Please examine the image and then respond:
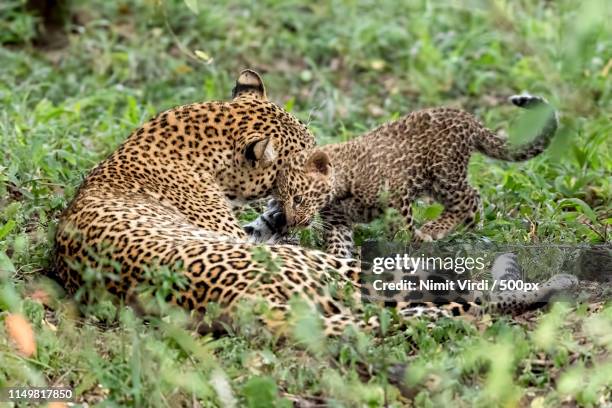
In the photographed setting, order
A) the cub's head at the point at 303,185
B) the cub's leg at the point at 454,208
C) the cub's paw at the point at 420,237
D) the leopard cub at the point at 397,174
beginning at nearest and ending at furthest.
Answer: the cub's head at the point at 303,185, the leopard cub at the point at 397,174, the cub's paw at the point at 420,237, the cub's leg at the point at 454,208

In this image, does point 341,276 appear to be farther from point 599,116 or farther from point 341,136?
point 599,116

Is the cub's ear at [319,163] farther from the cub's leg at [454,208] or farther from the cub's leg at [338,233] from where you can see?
the cub's leg at [454,208]

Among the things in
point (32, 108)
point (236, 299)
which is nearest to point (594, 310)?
point (236, 299)

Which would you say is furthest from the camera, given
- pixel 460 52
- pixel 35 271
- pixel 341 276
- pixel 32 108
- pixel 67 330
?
pixel 460 52

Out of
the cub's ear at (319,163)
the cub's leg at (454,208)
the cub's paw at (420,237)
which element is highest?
the cub's ear at (319,163)

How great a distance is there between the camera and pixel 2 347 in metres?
5.76

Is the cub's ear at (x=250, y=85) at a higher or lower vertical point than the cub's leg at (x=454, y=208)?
higher

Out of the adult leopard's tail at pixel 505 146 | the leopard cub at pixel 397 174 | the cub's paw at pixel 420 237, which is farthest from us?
the adult leopard's tail at pixel 505 146

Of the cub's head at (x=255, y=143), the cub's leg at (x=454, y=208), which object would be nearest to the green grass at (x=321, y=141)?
the cub's leg at (x=454, y=208)

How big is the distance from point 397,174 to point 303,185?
2.72 feet

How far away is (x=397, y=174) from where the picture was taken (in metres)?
8.56

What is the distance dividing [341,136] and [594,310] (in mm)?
4629

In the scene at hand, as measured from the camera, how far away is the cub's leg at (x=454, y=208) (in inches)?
342

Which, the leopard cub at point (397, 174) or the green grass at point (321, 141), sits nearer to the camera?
the green grass at point (321, 141)
